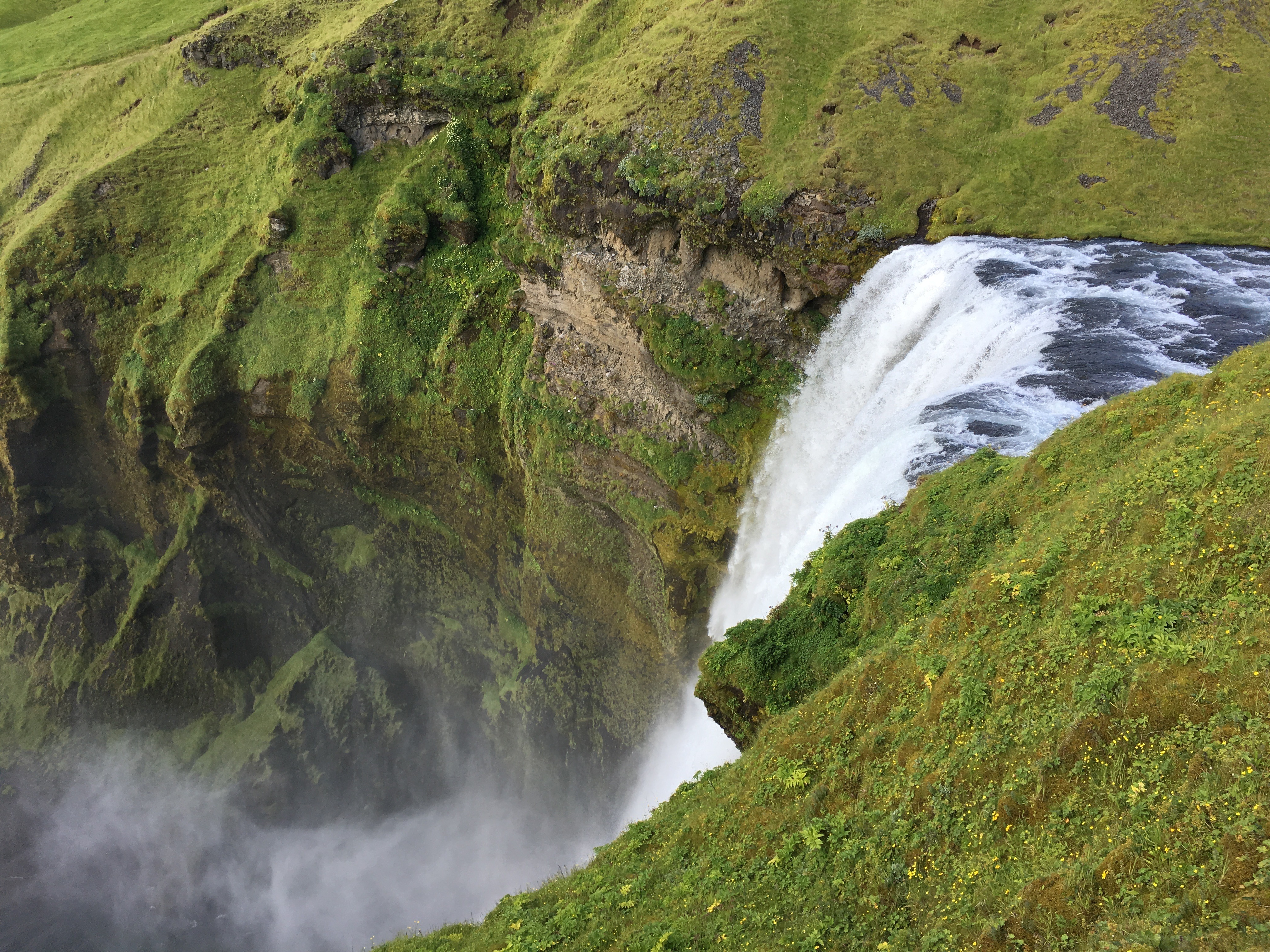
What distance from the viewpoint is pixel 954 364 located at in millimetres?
17359

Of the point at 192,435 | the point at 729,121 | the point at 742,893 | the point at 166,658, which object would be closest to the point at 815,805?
the point at 742,893

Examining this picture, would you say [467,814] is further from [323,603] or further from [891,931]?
[891,931]

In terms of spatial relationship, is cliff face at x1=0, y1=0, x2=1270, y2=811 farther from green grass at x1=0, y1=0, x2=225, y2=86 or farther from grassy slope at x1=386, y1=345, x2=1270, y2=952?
grassy slope at x1=386, y1=345, x2=1270, y2=952

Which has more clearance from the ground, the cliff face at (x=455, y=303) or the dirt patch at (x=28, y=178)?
the dirt patch at (x=28, y=178)

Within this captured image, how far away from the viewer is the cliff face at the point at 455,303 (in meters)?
22.2

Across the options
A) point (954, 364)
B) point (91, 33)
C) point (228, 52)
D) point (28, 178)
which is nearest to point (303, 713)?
point (28, 178)

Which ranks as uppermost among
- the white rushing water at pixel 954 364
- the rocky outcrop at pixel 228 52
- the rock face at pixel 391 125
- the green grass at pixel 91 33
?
the green grass at pixel 91 33

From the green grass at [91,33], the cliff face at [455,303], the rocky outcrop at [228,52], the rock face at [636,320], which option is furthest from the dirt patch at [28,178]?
the rock face at [636,320]

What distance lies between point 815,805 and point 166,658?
114 feet

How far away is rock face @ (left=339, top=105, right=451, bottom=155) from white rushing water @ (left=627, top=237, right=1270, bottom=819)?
18.6 m

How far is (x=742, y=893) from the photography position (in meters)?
9.25

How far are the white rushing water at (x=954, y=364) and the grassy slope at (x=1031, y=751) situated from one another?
116 inches

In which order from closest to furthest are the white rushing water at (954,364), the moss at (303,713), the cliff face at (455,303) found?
the white rushing water at (954,364) → the cliff face at (455,303) → the moss at (303,713)

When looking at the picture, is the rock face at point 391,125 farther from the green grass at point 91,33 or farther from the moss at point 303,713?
the moss at point 303,713
